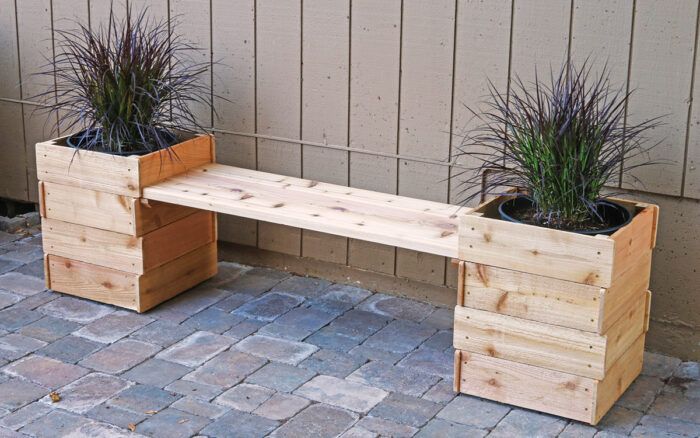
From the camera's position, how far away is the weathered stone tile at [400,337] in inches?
156

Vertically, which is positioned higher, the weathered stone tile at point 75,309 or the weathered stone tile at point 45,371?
the weathered stone tile at point 75,309

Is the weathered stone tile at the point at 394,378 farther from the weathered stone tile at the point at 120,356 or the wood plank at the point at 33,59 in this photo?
the wood plank at the point at 33,59

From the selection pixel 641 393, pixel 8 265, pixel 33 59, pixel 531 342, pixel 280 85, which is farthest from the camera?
pixel 33 59

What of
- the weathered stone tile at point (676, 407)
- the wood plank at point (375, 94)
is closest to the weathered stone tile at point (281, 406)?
the wood plank at point (375, 94)

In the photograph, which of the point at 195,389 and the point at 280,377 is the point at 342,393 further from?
the point at 195,389

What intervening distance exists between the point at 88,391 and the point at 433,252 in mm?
1279

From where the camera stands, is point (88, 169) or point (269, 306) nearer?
point (88, 169)

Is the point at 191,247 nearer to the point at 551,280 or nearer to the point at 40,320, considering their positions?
the point at 40,320

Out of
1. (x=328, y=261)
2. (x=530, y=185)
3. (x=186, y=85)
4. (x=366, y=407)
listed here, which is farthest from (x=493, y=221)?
(x=186, y=85)

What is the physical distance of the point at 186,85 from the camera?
4.60 meters

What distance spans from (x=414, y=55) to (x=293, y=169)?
787 millimetres

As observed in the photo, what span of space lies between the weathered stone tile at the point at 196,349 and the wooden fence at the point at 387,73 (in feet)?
2.56

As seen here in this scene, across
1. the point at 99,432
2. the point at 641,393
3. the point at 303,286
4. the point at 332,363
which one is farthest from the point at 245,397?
the point at 641,393

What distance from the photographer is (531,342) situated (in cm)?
340
